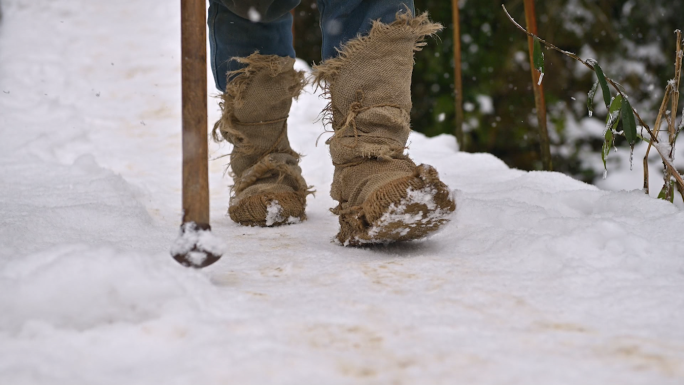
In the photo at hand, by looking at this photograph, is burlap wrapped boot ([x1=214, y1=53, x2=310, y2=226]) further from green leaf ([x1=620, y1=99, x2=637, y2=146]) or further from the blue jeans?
green leaf ([x1=620, y1=99, x2=637, y2=146])

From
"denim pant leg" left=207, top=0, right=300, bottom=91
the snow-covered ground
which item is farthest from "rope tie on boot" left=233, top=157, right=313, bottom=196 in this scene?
"denim pant leg" left=207, top=0, right=300, bottom=91

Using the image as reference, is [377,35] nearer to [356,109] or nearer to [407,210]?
[356,109]

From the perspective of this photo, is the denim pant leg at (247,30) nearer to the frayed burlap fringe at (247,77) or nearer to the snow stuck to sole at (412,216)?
the frayed burlap fringe at (247,77)

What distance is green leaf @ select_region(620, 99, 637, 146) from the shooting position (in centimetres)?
100

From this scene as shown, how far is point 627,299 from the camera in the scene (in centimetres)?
61

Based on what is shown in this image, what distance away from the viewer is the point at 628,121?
39.4 inches

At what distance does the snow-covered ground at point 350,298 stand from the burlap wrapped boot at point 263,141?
0.24 feet

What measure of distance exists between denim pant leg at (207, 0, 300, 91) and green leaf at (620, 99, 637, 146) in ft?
2.47

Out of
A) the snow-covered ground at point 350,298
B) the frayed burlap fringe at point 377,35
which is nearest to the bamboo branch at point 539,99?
the snow-covered ground at point 350,298

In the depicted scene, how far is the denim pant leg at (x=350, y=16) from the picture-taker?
1054 millimetres

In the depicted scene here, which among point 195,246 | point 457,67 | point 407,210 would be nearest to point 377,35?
point 407,210

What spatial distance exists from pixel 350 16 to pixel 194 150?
56 centimetres

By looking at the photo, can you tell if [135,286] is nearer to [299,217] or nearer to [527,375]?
[527,375]

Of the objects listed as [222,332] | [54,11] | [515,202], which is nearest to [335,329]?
[222,332]
